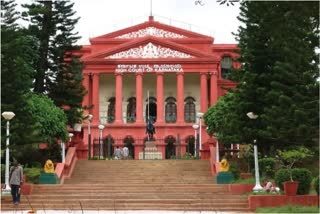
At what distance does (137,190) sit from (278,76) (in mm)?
5220

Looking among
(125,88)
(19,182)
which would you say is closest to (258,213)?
(19,182)

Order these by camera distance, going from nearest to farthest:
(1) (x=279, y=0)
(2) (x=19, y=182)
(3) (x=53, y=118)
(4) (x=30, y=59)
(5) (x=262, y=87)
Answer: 1. (1) (x=279, y=0)
2. (2) (x=19, y=182)
3. (5) (x=262, y=87)
4. (3) (x=53, y=118)
5. (4) (x=30, y=59)

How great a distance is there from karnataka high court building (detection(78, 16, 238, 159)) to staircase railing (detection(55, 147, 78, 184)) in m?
11.5

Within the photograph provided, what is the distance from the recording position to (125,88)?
1741 inches

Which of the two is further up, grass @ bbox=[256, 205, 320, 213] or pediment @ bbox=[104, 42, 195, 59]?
pediment @ bbox=[104, 42, 195, 59]

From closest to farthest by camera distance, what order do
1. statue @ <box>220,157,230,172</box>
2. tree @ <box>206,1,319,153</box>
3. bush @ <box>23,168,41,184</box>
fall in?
tree @ <box>206,1,319,153</box> → bush @ <box>23,168,41,184</box> → statue @ <box>220,157,230,172</box>

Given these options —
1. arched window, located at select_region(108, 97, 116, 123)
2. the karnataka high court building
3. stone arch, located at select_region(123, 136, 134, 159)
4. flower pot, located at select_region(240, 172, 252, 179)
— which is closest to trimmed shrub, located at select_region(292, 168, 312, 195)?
flower pot, located at select_region(240, 172, 252, 179)

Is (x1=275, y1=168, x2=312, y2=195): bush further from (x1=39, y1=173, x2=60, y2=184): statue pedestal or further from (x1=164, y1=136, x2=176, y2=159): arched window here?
(x1=164, y1=136, x2=176, y2=159): arched window

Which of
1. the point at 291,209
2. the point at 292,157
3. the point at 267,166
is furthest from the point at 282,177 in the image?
the point at 267,166

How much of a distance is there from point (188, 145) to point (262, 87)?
59.9ft

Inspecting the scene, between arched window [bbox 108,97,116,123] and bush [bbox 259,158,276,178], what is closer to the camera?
bush [bbox 259,158,276,178]

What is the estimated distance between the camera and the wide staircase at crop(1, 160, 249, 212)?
15.6 m

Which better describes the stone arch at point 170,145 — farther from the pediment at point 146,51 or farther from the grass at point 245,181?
the grass at point 245,181

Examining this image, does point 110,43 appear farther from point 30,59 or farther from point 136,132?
point 30,59
